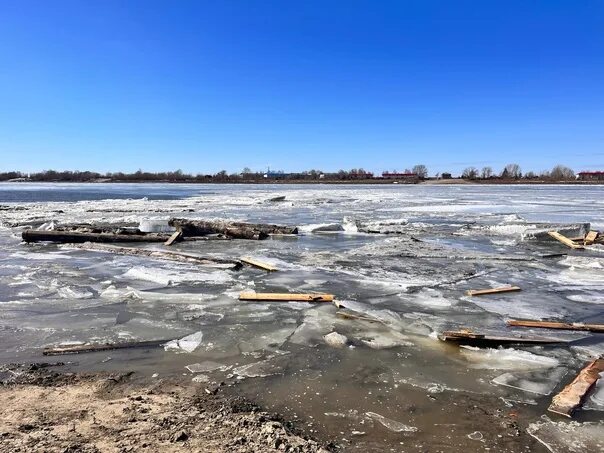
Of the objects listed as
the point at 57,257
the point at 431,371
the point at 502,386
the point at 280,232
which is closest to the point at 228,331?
the point at 431,371

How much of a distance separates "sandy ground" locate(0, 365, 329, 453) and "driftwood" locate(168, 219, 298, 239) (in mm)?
10369

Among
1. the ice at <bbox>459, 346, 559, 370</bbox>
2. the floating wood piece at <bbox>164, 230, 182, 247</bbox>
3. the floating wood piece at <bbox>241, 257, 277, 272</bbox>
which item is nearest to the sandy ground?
the ice at <bbox>459, 346, 559, 370</bbox>

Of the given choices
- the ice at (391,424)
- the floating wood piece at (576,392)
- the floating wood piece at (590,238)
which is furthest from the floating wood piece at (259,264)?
the floating wood piece at (590,238)

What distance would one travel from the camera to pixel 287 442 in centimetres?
294

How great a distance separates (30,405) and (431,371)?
3514 mm

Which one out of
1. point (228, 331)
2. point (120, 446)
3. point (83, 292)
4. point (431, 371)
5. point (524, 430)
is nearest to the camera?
point (120, 446)

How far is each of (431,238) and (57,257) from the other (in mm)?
10797

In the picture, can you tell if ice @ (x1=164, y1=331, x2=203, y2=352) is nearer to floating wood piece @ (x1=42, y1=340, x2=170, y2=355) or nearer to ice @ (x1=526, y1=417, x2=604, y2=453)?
floating wood piece @ (x1=42, y1=340, x2=170, y2=355)

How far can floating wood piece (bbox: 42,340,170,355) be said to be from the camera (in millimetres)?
4625

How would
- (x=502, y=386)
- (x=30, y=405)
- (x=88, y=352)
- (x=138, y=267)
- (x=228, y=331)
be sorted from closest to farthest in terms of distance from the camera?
Answer: (x=30, y=405)
(x=502, y=386)
(x=88, y=352)
(x=228, y=331)
(x=138, y=267)

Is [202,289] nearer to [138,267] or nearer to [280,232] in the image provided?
[138,267]

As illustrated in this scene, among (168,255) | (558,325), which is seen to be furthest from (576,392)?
(168,255)

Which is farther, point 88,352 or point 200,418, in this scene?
point 88,352

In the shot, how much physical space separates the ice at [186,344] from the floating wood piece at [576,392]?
138 inches
